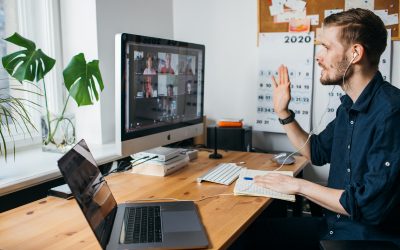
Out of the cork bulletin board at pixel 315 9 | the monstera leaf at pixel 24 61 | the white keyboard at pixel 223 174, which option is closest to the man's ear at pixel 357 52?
the white keyboard at pixel 223 174

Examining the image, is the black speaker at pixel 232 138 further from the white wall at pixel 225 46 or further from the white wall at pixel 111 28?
the white wall at pixel 111 28

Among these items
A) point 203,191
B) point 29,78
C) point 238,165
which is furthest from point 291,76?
point 29,78

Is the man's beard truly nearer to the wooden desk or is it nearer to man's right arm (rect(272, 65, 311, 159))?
man's right arm (rect(272, 65, 311, 159))

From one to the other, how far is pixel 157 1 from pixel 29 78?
1.21 metres

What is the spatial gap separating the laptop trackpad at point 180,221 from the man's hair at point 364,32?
2.70ft

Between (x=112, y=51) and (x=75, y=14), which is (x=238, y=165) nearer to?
(x=112, y=51)

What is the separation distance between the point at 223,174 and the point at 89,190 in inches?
31.2

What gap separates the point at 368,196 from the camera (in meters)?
1.21

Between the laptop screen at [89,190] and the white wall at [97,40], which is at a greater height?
the white wall at [97,40]

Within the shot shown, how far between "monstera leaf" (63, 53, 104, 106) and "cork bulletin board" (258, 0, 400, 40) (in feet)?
3.77

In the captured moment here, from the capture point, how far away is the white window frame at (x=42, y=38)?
2.11 metres

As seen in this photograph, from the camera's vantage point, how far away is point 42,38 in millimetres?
2211

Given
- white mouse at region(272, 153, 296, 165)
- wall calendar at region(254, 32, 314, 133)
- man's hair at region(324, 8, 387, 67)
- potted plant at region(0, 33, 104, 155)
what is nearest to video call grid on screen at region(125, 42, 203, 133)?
potted plant at region(0, 33, 104, 155)

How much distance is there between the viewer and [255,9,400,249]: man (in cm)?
123
